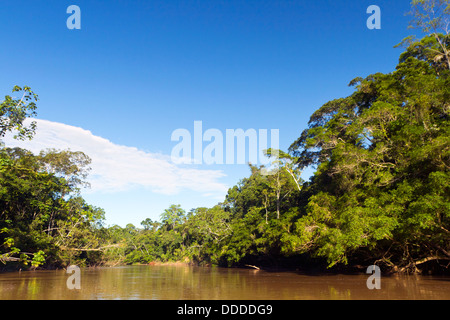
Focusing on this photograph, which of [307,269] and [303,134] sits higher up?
[303,134]

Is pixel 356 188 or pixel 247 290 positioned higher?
pixel 356 188

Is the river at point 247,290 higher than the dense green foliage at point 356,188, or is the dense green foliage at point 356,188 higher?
the dense green foliage at point 356,188

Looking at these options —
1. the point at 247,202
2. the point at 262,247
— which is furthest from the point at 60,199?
the point at 247,202

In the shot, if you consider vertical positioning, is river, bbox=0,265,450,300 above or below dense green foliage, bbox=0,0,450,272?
below

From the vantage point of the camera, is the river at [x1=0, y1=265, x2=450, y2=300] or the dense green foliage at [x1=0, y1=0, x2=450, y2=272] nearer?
the river at [x1=0, y1=265, x2=450, y2=300]

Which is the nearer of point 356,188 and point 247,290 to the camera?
point 247,290

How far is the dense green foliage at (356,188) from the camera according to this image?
40.6ft

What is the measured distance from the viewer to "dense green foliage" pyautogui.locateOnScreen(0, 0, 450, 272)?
1237 centimetres

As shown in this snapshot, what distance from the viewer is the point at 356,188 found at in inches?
656

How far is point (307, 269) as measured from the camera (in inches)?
964

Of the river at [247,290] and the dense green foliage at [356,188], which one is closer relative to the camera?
the river at [247,290]
